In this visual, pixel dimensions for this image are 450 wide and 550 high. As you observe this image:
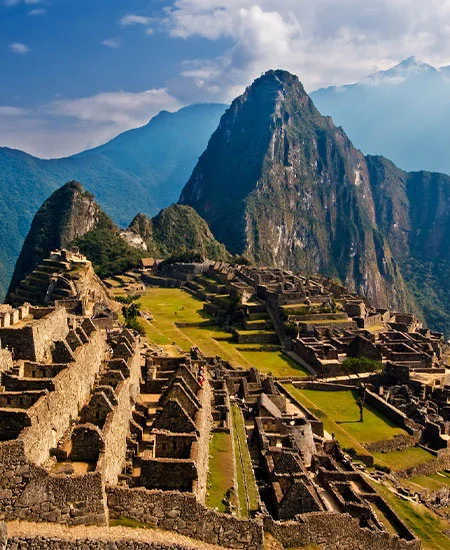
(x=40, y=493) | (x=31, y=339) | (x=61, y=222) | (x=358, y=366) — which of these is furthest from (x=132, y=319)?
(x=61, y=222)

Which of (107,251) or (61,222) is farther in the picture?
(61,222)

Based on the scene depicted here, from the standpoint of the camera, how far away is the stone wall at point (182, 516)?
13.9 meters

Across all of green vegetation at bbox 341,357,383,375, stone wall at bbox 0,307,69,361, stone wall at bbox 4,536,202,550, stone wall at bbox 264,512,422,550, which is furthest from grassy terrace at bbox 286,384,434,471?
stone wall at bbox 4,536,202,550

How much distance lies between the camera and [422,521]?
Result: 26.2 m

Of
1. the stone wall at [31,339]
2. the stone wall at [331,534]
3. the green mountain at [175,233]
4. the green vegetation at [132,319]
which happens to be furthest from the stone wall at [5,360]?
the green mountain at [175,233]

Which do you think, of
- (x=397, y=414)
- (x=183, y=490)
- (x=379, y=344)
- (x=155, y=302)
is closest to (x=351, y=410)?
(x=397, y=414)

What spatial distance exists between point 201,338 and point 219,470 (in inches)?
1416

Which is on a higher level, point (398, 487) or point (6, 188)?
point (6, 188)

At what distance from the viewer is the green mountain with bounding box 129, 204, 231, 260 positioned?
142375 mm

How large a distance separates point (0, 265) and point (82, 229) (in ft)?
64.8

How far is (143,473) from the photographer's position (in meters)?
15.7

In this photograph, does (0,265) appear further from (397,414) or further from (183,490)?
(183,490)

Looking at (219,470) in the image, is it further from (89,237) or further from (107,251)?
(89,237)

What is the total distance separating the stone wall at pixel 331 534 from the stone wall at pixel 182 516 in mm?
2973
